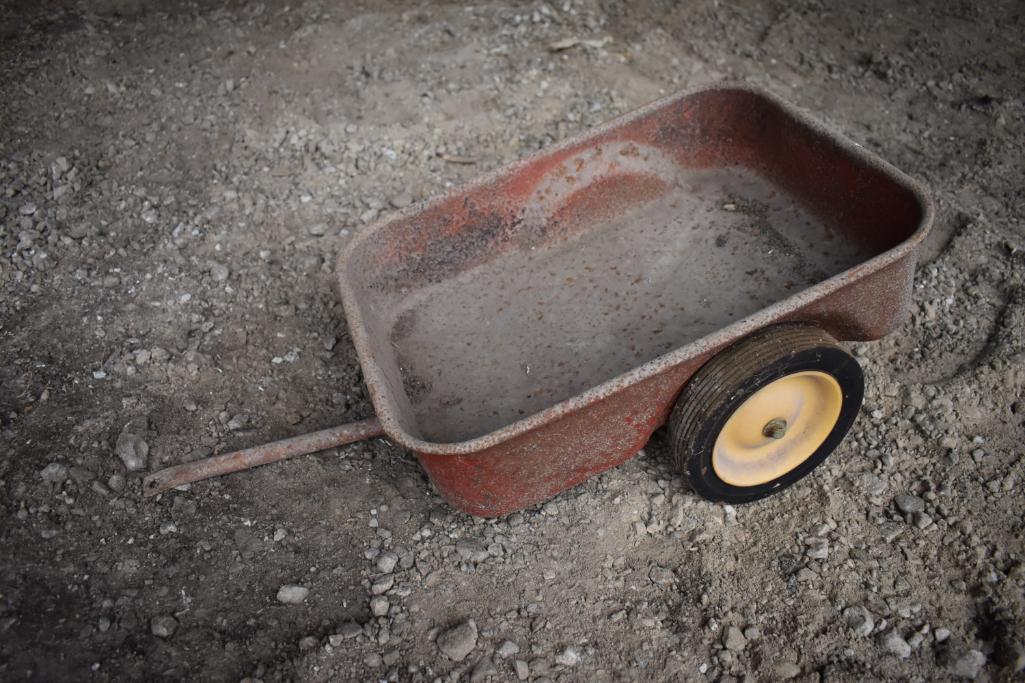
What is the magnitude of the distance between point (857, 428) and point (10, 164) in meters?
4.65

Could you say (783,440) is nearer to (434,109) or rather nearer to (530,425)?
(530,425)

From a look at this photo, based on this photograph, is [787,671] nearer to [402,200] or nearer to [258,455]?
[258,455]

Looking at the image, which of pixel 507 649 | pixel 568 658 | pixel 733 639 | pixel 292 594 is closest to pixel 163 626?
pixel 292 594

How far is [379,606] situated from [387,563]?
165mm

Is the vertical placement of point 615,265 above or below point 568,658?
above

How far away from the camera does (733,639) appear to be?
2629 mm

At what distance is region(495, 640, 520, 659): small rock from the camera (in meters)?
2.62

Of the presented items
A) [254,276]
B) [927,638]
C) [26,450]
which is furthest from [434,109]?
[927,638]

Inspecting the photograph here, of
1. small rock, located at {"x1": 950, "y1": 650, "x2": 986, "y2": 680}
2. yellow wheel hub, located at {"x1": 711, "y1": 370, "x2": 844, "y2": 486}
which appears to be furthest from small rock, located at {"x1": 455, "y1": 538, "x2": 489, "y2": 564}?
small rock, located at {"x1": 950, "y1": 650, "x2": 986, "y2": 680}

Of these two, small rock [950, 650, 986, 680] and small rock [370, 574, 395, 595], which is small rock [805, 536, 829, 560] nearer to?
small rock [950, 650, 986, 680]

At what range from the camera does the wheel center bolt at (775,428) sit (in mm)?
2684

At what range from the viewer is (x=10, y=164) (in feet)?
14.4

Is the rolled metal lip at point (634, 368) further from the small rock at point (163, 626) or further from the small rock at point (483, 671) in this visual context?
the small rock at point (163, 626)

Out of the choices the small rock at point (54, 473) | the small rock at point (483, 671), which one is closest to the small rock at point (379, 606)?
the small rock at point (483, 671)
